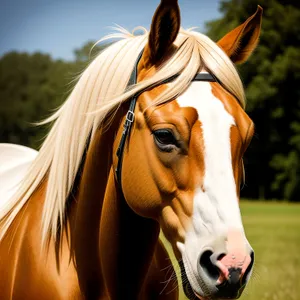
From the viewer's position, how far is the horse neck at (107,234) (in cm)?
258

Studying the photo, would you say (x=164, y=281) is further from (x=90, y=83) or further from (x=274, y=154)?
(x=274, y=154)

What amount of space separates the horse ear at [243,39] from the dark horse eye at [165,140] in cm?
73

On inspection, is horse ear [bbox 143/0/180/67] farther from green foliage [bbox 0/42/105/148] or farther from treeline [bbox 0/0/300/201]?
green foliage [bbox 0/42/105/148]

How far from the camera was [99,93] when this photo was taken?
2691 mm

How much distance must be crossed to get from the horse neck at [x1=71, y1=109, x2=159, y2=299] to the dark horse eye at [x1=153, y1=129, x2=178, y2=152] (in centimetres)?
32

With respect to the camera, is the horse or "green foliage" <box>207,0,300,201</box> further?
"green foliage" <box>207,0,300,201</box>

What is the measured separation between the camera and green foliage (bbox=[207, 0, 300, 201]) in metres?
35.9

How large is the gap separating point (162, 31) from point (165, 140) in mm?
586

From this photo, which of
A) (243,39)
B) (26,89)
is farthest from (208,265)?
(26,89)

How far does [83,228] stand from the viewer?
266 centimetres

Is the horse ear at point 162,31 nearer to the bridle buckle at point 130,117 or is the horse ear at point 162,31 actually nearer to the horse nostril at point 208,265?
the bridle buckle at point 130,117

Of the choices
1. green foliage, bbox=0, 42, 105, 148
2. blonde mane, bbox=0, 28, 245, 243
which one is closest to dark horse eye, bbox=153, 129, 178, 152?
blonde mane, bbox=0, 28, 245, 243

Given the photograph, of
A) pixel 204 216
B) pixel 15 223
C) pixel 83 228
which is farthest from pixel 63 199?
pixel 204 216

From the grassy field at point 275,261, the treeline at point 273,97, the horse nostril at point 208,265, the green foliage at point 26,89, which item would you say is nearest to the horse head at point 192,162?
the horse nostril at point 208,265
